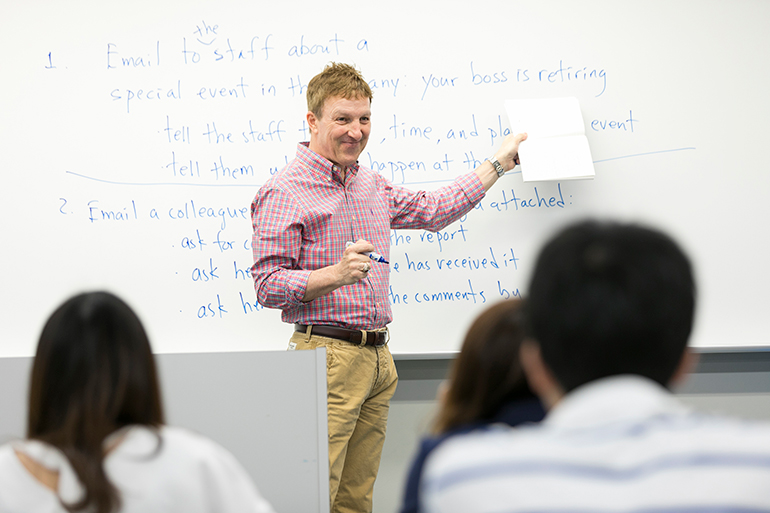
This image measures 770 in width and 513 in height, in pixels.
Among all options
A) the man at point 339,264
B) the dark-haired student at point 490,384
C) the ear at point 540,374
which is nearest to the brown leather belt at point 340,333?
the man at point 339,264

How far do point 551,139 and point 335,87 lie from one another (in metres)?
0.73

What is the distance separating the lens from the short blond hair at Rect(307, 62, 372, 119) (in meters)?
1.98

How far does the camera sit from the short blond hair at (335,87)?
1.98 meters

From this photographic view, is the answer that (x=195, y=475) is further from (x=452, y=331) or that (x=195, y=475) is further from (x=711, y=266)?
(x=711, y=266)

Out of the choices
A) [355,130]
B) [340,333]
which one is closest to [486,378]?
[340,333]

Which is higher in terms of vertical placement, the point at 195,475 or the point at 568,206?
the point at 568,206

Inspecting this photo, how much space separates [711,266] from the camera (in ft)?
7.35

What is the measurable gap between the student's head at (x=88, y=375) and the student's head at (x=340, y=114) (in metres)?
1.23

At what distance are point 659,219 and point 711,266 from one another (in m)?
0.23

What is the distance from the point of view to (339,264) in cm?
179

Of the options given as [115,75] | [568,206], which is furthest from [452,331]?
[115,75]

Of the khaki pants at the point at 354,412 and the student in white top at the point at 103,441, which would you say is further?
the khaki pants at the point at 354,412

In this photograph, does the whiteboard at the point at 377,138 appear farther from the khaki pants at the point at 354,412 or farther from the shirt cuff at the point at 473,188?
the khaki pants at the point at 354,412

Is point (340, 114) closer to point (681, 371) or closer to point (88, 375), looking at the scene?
point (88, 375)
